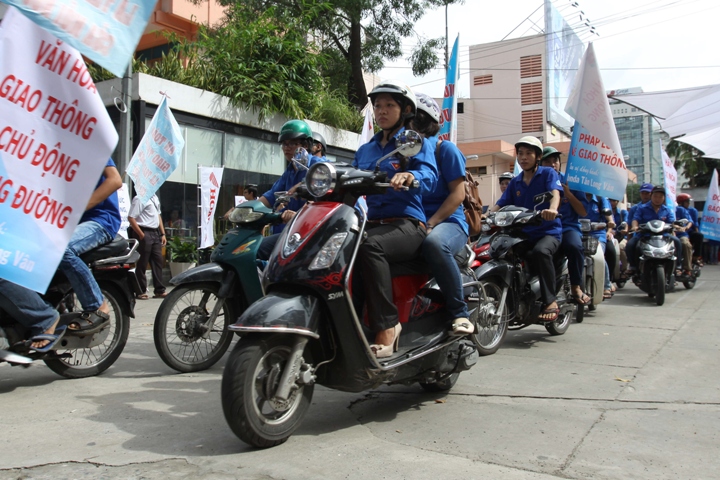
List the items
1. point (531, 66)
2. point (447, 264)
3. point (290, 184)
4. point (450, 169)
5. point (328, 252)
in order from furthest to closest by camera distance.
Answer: point (531, 66), point (290, 184), point (450, 169), point (447, 264), point (328, 252)

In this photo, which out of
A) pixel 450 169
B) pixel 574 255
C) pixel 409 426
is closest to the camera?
pixel 409 426

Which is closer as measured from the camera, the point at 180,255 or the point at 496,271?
the point at 496,271

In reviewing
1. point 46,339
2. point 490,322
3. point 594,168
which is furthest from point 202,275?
point 594,168

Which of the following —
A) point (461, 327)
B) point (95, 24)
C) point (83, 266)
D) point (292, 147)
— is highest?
point (95, 24)

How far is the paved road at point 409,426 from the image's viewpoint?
119 inches

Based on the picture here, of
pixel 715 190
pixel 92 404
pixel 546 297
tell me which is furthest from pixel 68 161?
pixel 715 190

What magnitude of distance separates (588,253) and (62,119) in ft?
20.2

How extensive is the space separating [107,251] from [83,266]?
0.33 meters

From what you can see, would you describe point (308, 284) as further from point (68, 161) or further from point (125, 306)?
point (125, 306)

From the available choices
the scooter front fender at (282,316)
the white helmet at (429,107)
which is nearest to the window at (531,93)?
the white helmet at (429,107)

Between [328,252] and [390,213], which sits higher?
[390,213]

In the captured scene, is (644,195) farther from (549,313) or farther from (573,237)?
(549,313)

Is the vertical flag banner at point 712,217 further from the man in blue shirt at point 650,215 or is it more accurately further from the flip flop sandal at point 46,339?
the flip flop sandal at point 46,339

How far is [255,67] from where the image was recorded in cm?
1314
